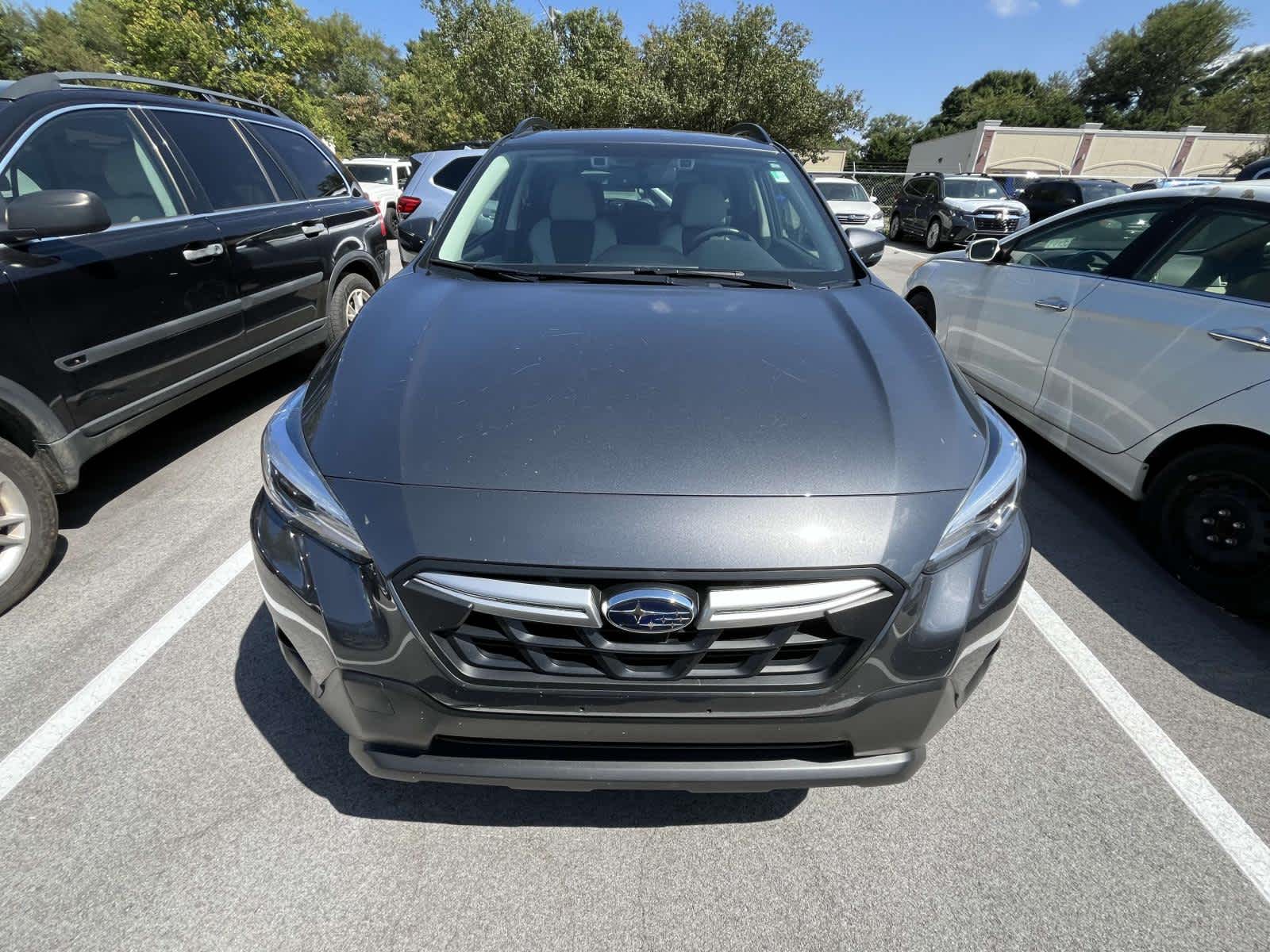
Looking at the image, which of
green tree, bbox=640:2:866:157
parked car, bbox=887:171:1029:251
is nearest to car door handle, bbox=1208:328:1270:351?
parked car, bbox=887:171:1029:251

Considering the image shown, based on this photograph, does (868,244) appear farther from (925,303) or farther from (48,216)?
(48,216)

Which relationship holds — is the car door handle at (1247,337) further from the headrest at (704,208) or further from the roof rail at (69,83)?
the roof rail at (69,83)

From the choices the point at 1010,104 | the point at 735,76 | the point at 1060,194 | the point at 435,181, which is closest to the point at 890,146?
the point at 1010,104

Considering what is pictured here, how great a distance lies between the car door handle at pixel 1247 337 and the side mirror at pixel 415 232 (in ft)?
10.9

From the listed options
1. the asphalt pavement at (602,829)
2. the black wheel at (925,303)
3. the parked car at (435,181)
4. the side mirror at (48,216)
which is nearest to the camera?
the asphalt pavement at (602,829)

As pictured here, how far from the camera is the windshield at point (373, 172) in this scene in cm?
1770

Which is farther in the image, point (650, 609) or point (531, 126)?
point (531, 126)

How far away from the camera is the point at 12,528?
2.65 metres

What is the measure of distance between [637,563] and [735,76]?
29.2m

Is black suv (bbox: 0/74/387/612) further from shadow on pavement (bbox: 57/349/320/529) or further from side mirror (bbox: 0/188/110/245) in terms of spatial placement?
shadow on pavement (bbox: 57/349/320/529)

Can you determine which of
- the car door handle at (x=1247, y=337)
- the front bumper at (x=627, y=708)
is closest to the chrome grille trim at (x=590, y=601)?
the front bumper at (x=627, y=708)

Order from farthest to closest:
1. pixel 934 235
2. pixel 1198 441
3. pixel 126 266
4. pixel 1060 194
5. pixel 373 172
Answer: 1. pixel 373 172
2. pixel 1060 194
3. pixel 934 235
4. pixel 126 266
5. pixel 1198 441

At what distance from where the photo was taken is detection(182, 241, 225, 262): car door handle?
352cm

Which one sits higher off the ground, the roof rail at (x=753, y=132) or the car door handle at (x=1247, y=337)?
the roof rail at (x=753, y=132)
